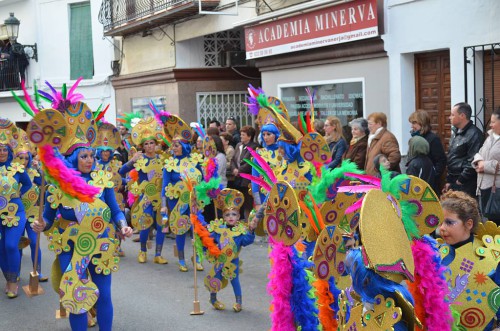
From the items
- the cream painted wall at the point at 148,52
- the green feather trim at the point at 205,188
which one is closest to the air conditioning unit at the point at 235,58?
the cream painted wall at the point at 148,52

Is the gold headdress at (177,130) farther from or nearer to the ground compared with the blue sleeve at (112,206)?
farther from the ground

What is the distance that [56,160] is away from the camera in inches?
269

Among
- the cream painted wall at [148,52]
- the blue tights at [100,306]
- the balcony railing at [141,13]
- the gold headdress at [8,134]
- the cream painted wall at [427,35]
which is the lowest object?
the blue tights at [100,306]

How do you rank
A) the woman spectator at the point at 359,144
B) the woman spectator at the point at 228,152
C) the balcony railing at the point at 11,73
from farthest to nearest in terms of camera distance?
the balcony railing at the point at 11,73, the woman spectator at the point at 228,152, the woman spectator at the point at 359,144

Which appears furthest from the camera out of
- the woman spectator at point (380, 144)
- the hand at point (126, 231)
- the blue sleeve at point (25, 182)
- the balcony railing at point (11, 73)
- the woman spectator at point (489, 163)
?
the balcony railing at point (11, 73)

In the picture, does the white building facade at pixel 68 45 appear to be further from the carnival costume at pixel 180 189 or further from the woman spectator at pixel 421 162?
the woman spectator at pixel 421 162

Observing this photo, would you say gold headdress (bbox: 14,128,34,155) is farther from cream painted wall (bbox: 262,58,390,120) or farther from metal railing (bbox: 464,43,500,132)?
metal railing (bbox: 464,43,500,132)

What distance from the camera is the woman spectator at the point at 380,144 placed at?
9.34 meters

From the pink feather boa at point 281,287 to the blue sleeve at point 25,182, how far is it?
503 centimetres

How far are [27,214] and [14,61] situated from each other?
18094 millimetres

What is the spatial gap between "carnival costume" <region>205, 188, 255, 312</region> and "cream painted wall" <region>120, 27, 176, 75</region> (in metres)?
11.5

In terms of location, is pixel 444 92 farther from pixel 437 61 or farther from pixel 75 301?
pixel 75 301

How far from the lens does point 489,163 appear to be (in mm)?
7656

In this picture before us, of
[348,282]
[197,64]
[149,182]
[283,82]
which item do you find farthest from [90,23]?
[348,282]
